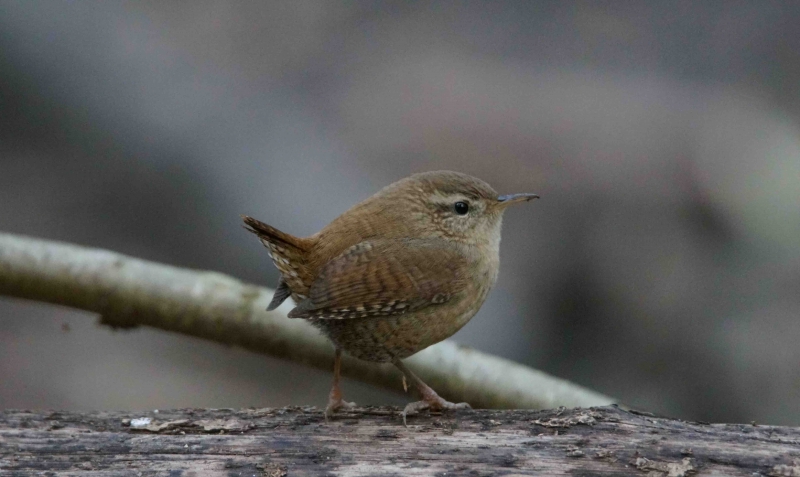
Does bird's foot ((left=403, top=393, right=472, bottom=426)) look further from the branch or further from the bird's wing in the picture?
the branch

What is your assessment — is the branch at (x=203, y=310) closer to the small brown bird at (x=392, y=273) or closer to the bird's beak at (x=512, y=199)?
the small brown bird at (x=392, y=273)

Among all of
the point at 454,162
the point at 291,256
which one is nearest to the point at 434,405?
the point at 291,256

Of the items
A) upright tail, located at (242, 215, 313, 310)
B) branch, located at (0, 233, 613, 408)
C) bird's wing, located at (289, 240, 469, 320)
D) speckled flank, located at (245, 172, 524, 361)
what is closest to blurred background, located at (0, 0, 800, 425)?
branch, located at (0, 233, 613, 408)

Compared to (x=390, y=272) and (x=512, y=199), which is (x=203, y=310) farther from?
(x=512, y=199)

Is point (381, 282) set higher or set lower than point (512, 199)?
lower

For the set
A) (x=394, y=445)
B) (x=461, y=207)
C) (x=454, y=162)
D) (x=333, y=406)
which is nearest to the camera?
(x=394, y=445)

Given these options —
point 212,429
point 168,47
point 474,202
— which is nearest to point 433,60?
point 168,47
